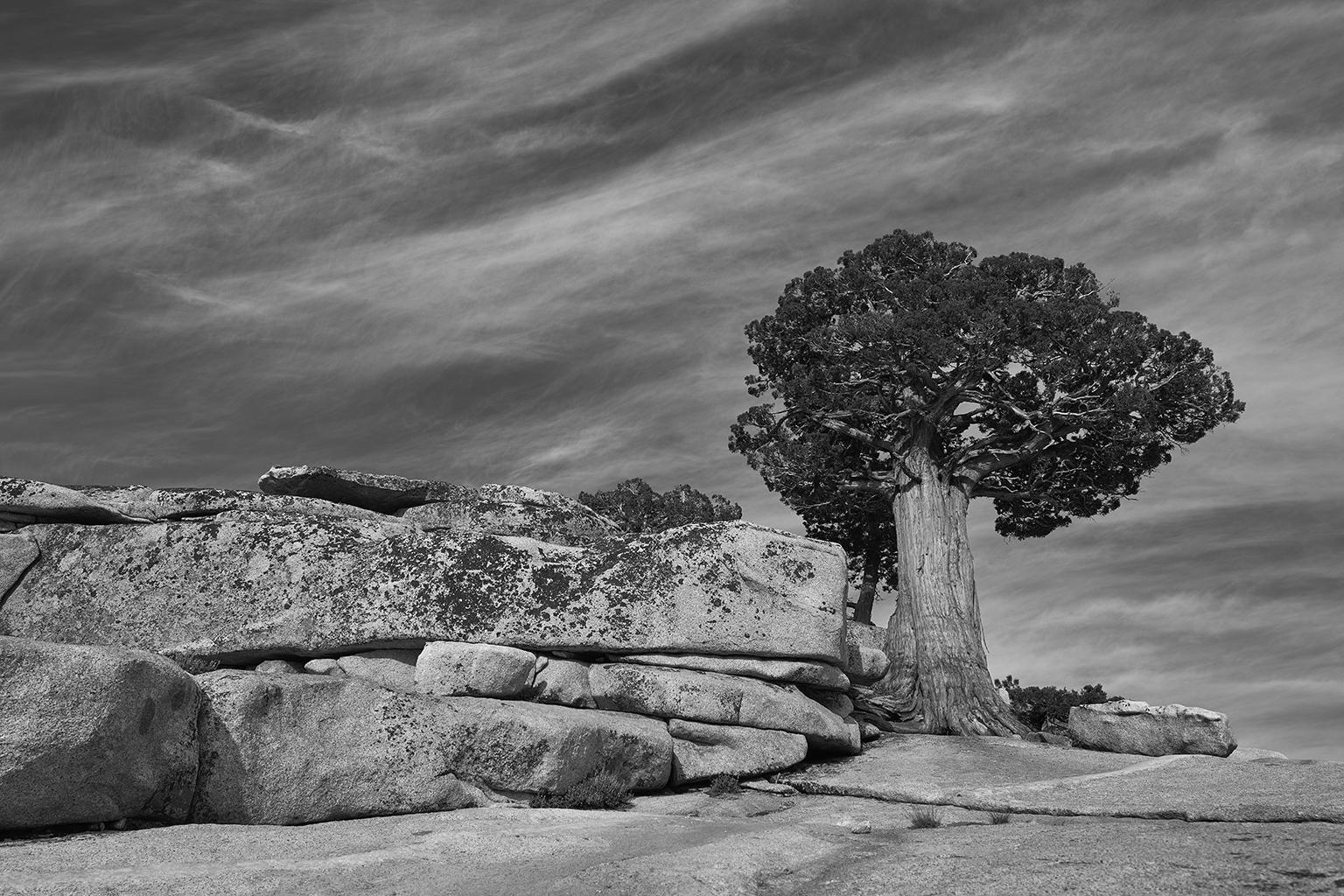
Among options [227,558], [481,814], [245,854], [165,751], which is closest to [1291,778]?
[481,814]

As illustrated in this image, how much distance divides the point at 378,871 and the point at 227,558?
873 cm

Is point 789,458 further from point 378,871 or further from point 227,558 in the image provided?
point 378,871

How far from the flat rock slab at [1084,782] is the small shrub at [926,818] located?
1.63 meters

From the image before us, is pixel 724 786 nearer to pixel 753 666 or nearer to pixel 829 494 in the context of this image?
pixel 753 666

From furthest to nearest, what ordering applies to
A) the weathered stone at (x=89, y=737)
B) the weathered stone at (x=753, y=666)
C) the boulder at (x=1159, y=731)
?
the boulder at (x=1159, y=731), the weathered stone at (x=753, y=666), the weathered stone at (x=89, y=737)

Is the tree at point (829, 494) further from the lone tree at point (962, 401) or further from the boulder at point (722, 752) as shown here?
the boulder at point (722, 752)

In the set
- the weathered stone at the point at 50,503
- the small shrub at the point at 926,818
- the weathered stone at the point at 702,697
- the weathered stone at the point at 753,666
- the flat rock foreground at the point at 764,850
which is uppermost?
the weathered stone at the point at 50,503

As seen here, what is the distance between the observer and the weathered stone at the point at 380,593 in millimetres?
17594

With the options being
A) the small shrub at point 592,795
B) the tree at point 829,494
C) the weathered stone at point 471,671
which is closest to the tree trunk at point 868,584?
the tree at point 829,494

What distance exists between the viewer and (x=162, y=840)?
12.0m

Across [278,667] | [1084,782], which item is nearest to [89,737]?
[278,667]

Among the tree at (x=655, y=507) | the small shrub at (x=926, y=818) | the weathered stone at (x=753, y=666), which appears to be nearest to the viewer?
the small shrub at (x=926, y=818)

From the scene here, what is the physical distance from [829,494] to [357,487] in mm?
15449

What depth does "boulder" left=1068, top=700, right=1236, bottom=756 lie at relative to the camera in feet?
69.3
